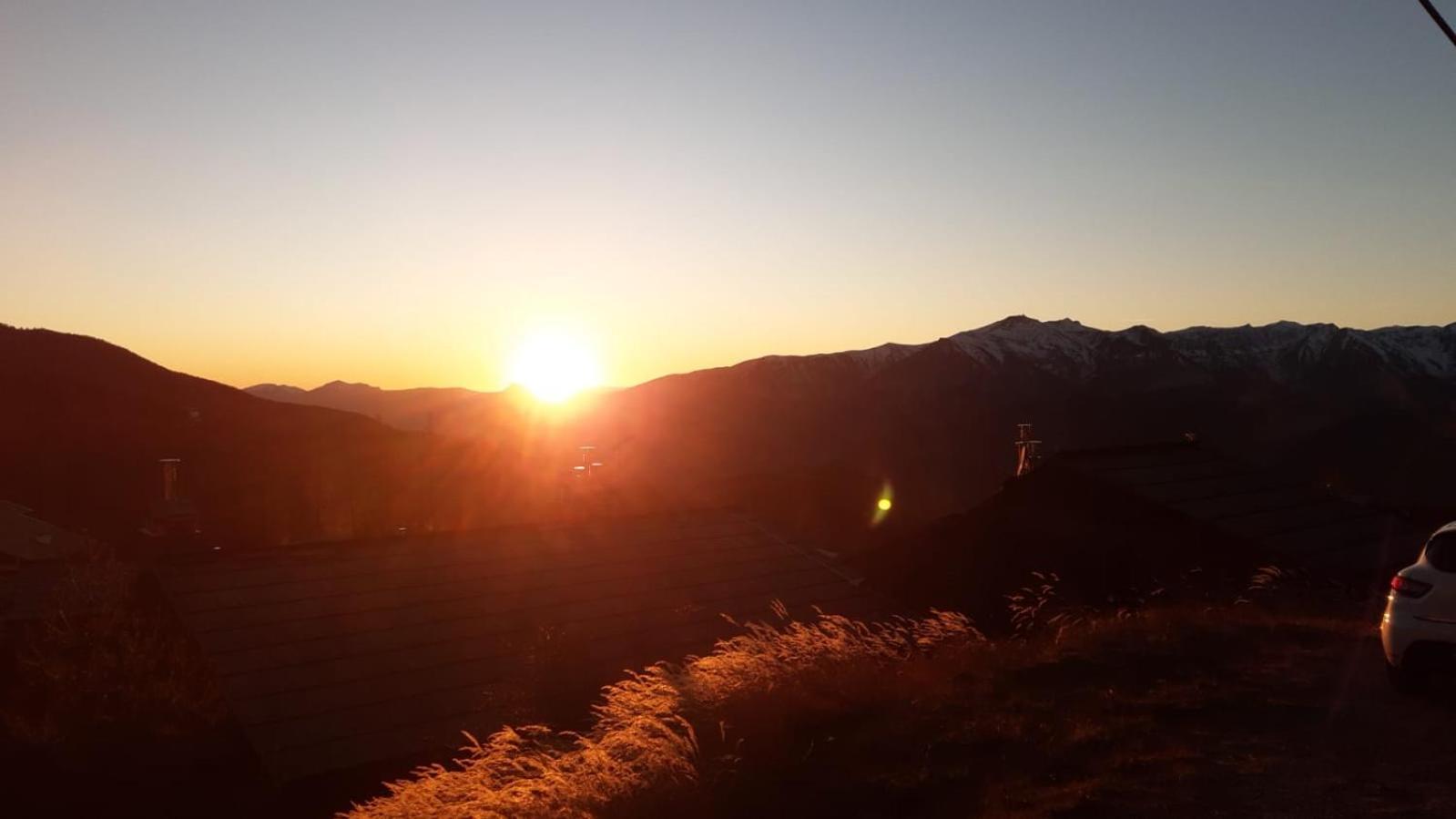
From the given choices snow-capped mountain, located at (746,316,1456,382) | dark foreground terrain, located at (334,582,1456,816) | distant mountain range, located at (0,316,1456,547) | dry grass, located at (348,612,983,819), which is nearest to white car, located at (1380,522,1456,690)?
dark foreground terrain, located at (334,582,1456,816)

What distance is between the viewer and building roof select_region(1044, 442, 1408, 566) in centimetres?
2086

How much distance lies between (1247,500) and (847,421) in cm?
10776

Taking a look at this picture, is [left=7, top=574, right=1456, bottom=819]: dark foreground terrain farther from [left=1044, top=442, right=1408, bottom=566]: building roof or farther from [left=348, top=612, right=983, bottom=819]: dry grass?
[left=1044, top=442, right=1408, bottom=566]: building roof

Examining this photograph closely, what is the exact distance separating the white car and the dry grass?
4731mm

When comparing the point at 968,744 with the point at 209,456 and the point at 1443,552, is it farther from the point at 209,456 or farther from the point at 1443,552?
the point at 209,456

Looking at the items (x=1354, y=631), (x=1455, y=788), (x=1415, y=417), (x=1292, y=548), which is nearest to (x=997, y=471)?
(x=1415, y=417)

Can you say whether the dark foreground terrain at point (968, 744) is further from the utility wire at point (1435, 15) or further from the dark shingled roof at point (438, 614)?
the utility wire at point (1435, 15)

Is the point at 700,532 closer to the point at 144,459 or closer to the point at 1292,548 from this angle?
the point at 1292,548

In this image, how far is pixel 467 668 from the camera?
13.9 meters

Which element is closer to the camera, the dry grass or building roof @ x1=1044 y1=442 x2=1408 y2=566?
the dry grass

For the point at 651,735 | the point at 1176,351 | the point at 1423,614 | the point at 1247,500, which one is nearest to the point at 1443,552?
the point at 1423,614

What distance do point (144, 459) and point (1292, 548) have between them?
62747 mm

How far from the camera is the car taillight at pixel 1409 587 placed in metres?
8.69

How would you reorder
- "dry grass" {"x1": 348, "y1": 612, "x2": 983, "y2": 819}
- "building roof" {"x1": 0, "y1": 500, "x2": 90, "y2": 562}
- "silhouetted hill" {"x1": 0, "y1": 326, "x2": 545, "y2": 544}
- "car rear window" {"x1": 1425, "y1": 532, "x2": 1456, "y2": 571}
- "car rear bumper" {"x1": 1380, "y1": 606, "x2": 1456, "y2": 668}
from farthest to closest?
"silhouetted hill" {"x1": 0, "y1": 326, "x2": 545, "y2": 544}, "building roof" {"x1": 0, "y1": 500, "x2": 90, "y2": 562}, "car rear window" {"x1": 1425, "y1": 532, "x2": 1456, "y2": 571}, "car rear bumper" {"x1": 1380, "y1": 606, "x2": 1456, "y2": 668}, "dry grass" {"x1": 348, "y1": 612, "x2": 983, "y2": 819}
